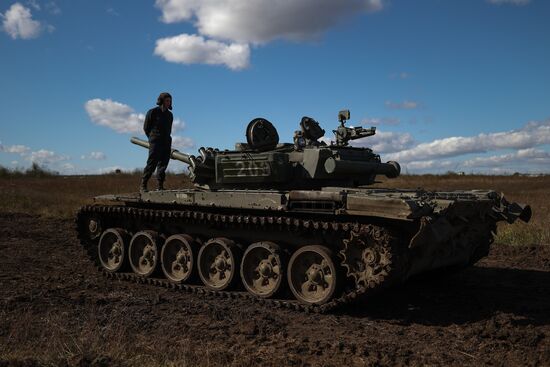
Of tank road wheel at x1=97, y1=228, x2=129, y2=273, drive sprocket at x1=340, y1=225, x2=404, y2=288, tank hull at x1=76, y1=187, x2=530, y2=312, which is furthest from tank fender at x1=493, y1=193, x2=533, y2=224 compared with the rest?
A: tank road wheel at x1=97, y1=228, x2=129, y2=273

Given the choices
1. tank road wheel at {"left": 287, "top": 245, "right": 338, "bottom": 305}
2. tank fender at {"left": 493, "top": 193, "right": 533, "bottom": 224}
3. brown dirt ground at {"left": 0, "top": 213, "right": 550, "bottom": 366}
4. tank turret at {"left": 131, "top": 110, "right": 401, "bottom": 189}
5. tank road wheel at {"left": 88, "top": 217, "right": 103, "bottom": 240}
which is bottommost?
brown dirt ground at {"left": 0, "top": 213, "right": 550, "bottom": 366}

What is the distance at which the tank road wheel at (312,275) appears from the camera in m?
7.79

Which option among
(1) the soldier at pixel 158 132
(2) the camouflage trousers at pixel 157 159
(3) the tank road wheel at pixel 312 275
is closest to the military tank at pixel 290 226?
(3) the tank road wheel at pixel 312 275

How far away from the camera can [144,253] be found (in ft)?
34.6

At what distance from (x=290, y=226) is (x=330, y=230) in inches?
25.2

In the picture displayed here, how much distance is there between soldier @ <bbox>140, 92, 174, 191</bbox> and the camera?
1084cm

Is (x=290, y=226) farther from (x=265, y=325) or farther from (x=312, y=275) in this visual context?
(x=265, y=325)

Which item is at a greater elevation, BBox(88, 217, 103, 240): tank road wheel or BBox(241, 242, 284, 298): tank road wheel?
BBox(88, 217, 103, 240): tank road wheel

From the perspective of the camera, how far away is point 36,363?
4.80 metres

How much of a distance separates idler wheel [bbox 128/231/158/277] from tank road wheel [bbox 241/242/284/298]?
2204mm

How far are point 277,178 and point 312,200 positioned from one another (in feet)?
5.75

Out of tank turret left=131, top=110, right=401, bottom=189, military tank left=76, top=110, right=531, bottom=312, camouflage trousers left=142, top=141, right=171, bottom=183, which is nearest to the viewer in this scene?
military tank left=76, top=110, right=531, bottom=312

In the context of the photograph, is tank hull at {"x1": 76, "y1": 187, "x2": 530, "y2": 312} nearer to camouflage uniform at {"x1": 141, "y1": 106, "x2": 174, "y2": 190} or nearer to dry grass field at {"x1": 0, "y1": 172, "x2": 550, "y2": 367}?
dry grass field at {"x1": 0, "y1": 172, "x2": 550, "y2": 367}

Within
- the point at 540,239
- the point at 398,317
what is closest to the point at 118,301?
the point at 398,317
